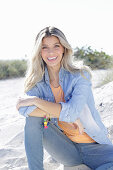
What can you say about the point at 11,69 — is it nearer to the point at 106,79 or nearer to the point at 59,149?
the point at 106,79

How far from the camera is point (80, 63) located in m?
2.36

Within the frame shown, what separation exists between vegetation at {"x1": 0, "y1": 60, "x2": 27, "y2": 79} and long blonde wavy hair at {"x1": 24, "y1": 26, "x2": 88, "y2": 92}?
914 cm

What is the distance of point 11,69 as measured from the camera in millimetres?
11781

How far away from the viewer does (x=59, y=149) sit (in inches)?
82.4

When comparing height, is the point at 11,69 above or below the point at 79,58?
below

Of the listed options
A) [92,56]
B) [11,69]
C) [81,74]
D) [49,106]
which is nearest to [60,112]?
[49,106]

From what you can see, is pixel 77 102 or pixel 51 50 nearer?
pixel 77 102

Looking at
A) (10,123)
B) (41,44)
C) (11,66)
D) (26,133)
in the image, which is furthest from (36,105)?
(11,66)

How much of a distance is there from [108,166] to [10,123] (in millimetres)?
2233

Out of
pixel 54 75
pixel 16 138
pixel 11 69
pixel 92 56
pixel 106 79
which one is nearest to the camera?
pixel 54 75

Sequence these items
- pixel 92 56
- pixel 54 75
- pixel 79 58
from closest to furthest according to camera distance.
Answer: pixel 54 75
pixel 79 58
pixel 92 56

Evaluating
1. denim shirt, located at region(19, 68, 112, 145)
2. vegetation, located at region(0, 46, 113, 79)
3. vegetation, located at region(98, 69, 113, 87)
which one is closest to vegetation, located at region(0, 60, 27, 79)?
vegetation, located at region(0, 46, 113, 79)

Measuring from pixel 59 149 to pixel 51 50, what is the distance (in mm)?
856

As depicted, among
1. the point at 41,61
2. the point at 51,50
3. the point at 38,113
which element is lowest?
the point at 38,113
